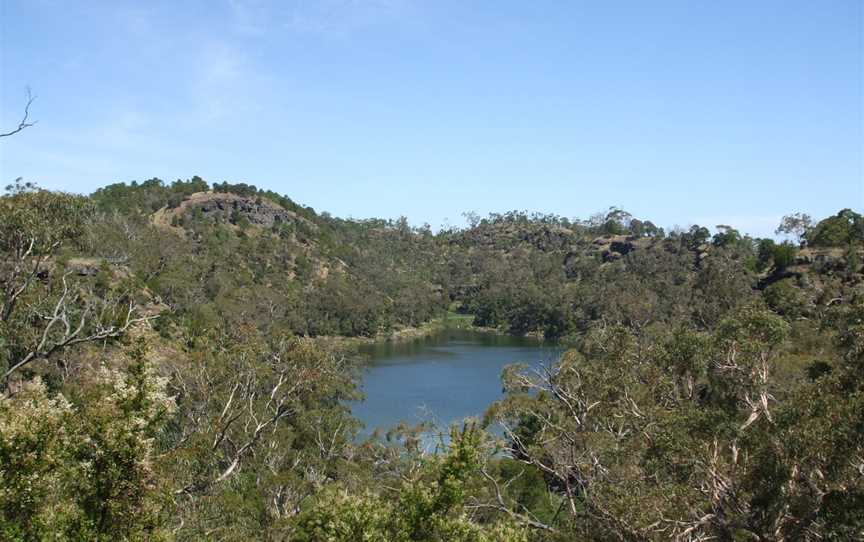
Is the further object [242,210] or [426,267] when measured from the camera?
[426,267]

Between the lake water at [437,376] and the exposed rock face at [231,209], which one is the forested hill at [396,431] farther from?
the exposed rock face at [231,209]

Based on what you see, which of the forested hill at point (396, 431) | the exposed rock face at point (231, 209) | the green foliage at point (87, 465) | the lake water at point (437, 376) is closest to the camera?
the green foliage at point (87, 465)

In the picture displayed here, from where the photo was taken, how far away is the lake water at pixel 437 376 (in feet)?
138

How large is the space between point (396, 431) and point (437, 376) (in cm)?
3172

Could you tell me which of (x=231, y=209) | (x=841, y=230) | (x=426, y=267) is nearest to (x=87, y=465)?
(x=841, y=230)

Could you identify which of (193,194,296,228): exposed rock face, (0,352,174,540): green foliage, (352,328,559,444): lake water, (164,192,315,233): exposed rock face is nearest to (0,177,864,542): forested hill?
(0,352,174,540): green foliage

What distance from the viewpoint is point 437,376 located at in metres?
57.2

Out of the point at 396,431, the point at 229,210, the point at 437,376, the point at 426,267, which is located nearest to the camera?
the point at 396,431

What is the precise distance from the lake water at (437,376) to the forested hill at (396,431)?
6003 mm

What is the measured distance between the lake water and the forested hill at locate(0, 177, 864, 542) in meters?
6.00

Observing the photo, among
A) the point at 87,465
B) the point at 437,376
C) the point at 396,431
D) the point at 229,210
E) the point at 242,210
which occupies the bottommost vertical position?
the point at 437,376

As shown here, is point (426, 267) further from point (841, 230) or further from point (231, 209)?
point (841, 230)

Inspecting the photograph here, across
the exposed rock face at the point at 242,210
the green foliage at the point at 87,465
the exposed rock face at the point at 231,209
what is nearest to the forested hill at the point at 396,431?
the green foliage at the point at 87,465

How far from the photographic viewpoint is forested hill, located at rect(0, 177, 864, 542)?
21.0 ft
